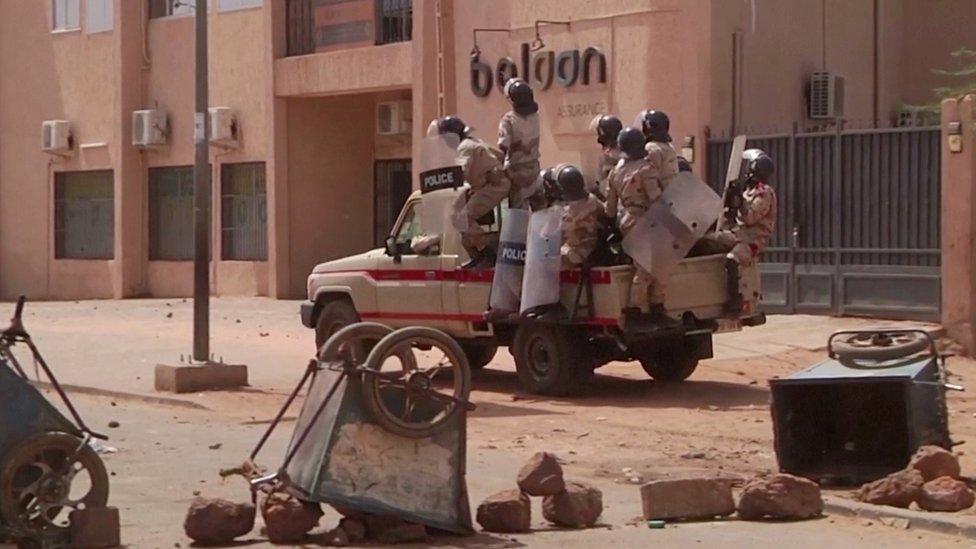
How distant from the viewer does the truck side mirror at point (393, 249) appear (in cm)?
1684

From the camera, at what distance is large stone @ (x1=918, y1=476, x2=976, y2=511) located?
9.30 m

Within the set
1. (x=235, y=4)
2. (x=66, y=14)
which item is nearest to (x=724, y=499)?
(x=235, y=4)

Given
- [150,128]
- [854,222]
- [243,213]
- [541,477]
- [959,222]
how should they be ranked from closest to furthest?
[541,477], [959,222], [854,222], [243,213], [150,128]

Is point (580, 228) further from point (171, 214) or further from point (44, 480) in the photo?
point (171, 214)

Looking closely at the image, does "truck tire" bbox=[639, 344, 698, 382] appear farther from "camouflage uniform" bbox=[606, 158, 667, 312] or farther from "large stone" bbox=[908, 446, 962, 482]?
"large stone" bbox=[908, 446, 962, 482]

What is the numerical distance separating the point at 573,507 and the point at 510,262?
252 inches

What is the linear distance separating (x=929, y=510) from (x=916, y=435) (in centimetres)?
86

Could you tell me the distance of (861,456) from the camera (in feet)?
36.3

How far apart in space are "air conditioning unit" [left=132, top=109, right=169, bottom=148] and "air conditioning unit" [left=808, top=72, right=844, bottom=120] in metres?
12.5

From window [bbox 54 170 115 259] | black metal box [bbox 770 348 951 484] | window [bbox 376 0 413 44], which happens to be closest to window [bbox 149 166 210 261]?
window [bbox 54 170 115 259]

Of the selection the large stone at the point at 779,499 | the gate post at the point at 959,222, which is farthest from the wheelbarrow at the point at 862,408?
the gate post at the point at 959,222

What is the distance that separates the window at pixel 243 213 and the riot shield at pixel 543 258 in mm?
14452

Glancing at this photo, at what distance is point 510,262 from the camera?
15484 millimetres

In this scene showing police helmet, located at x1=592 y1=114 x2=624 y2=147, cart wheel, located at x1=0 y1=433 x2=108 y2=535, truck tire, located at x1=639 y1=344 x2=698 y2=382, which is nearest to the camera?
cart wheel, located at x1=0 y1=433 x2=108 y2=535
